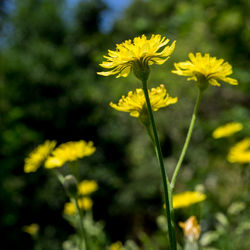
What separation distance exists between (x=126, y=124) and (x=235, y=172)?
520cm

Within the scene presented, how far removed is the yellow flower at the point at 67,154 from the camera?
1.28 meters

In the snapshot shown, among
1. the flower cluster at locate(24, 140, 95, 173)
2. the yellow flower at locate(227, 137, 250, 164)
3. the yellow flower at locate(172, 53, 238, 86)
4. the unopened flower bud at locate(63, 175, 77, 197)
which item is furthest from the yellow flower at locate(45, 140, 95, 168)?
the yellow flower at locate(227, 137, 250, 164)

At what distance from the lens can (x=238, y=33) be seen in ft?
8.42

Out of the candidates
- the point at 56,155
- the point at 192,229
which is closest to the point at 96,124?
the point at 56,155

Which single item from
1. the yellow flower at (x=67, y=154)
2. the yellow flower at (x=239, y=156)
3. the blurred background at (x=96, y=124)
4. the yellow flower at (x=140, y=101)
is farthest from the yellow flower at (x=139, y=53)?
the blurred background at (x=96, y=124)

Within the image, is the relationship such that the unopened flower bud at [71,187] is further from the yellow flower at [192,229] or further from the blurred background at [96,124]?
the blurred background at [96,124]

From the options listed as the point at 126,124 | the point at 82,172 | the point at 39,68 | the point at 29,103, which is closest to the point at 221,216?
the point at 82,172

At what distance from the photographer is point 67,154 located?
1303mm

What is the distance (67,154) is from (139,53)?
2.38ft

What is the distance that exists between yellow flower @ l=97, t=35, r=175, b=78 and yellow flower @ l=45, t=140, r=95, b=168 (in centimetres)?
64

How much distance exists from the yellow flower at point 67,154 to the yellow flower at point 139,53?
644 mm

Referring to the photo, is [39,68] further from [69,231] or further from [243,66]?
[243,66]

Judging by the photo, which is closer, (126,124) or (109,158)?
(109,158)

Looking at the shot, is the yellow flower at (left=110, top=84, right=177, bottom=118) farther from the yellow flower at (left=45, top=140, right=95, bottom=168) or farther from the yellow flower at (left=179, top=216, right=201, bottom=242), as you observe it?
the yellow flower at (left=45, top=140, right=95, bottom=168)
